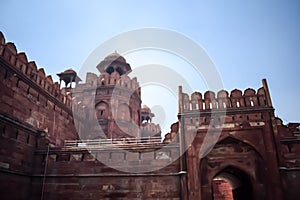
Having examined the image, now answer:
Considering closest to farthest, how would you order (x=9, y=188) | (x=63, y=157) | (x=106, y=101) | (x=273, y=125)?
(x=9, y=188) < (x=273, y=125) < (x=63, y=157) < (x=106, y=101)

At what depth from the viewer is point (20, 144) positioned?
11367 mm

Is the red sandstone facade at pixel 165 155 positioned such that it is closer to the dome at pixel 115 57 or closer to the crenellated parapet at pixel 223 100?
the crenellated parapet at pixel 223 100

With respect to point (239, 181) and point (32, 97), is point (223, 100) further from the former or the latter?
point (32, 97)

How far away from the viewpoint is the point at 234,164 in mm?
10867

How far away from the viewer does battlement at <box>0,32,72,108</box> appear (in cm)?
1116

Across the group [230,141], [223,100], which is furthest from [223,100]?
[230,141]

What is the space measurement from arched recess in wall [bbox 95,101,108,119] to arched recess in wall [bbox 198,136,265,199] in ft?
34.2

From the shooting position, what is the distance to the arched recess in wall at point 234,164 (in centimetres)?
1053

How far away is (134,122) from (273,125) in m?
12.0

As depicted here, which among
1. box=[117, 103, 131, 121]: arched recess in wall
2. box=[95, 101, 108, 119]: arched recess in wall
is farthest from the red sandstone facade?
box=[117, 103, 131, 121]: arched recess in wall

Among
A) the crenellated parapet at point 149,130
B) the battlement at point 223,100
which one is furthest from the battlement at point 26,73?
the crenellated parapet at point 149,130

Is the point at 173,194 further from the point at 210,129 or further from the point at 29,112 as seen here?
the point at 29,112

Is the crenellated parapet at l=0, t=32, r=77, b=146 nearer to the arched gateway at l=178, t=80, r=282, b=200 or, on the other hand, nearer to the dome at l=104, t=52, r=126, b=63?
the arched gateway at l=178, t=80, r=282, b=200

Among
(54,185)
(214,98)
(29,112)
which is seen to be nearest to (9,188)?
(54,185)
